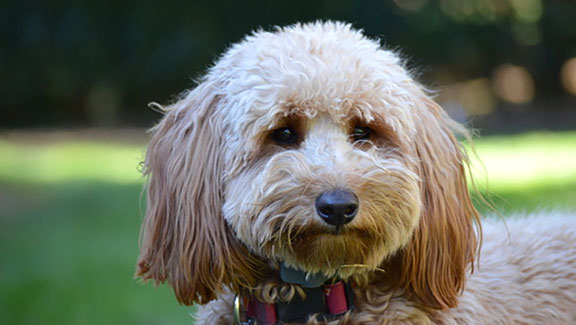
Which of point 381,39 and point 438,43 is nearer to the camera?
point 381,39

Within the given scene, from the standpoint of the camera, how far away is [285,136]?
2.82 meters

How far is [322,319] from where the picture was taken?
2.75 m

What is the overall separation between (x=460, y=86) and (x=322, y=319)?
20.4 metres

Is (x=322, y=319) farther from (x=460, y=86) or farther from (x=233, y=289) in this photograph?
(x=460, y=86)

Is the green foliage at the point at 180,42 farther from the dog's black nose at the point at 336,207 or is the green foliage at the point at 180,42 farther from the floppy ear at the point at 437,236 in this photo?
the dog's black nose at the point at 336,207

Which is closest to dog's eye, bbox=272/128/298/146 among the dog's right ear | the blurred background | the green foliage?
the dog's right ear

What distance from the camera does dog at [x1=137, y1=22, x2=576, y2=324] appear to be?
2590mm

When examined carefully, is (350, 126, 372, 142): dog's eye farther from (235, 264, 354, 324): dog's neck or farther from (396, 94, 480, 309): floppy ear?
(235, 264, 354, 324): dog's neck

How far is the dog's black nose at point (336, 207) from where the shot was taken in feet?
8.08

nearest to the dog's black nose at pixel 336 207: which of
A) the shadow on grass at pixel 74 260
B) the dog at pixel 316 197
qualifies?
the dog at pixel 316 197

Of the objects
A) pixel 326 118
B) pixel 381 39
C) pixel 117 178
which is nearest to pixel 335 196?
pixel 326 118

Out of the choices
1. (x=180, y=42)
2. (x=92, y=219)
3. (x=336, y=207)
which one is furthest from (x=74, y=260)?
(x=180, y=42)

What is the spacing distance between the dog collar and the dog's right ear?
15 centimetres

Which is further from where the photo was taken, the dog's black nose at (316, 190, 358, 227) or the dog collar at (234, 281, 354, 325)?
the dog collar at (234, 281, 354, 325)
